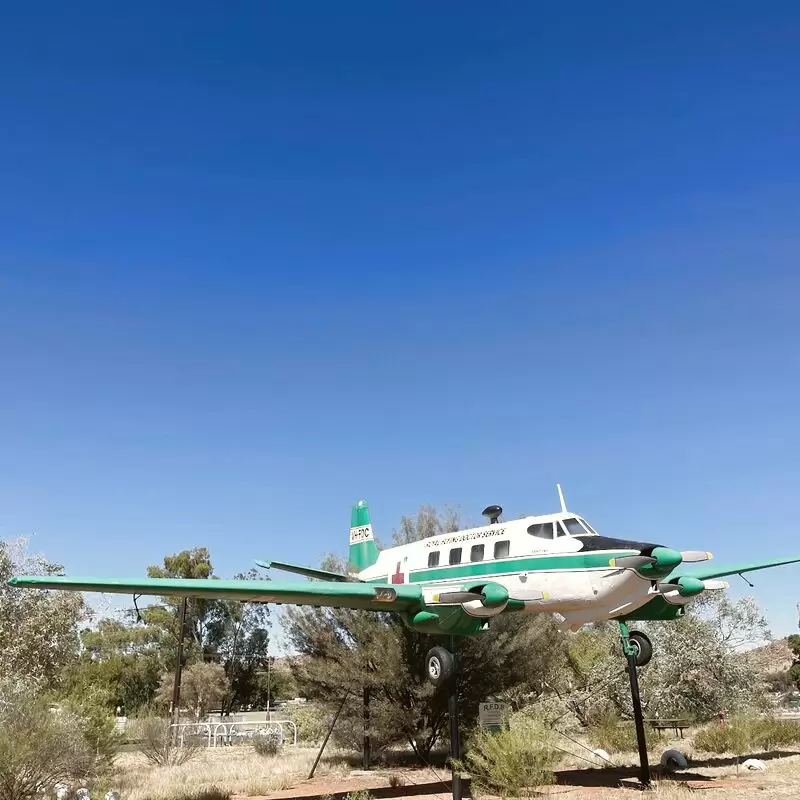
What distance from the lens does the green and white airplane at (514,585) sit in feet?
46.0

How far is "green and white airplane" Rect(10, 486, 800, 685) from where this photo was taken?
1403cm

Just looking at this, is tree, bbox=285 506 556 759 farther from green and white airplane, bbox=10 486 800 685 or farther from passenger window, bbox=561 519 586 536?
passenger window, bbox=561 519 586 536

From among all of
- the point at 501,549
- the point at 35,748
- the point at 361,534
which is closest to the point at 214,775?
the point at 361,534

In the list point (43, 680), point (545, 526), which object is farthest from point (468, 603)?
point (43, 680)

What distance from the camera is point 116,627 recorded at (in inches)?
2366

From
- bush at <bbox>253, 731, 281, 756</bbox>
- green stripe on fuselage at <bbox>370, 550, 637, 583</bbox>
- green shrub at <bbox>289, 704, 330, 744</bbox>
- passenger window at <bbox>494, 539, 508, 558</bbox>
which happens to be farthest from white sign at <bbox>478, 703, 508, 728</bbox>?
bush at <bbox>253, 731, 281, 756</bbox>

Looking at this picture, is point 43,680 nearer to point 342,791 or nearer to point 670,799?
point 342,791

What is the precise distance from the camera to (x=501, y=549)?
15.3m

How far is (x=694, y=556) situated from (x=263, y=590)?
9212 millimetres

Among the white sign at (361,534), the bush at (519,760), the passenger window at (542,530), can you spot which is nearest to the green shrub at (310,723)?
the white sign at (361,534)

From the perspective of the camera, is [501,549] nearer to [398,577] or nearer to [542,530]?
[542,530]

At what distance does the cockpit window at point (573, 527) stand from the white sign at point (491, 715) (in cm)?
443

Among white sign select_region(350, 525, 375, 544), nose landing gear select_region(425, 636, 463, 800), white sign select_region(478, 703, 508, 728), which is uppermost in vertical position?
white sign select_region(350, 525, 375, 544)

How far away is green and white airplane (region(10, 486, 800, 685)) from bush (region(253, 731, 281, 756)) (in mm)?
14626
